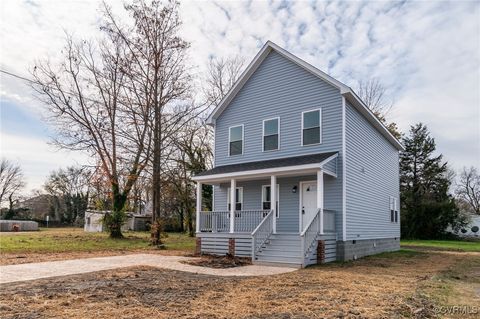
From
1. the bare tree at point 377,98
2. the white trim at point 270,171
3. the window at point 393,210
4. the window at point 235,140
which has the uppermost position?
the bare tree at point 377,98

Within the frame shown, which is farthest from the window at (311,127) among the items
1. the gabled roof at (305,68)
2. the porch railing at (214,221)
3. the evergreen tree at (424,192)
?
the evergreen tree at (424,192)

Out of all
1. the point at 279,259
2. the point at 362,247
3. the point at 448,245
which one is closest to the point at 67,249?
the point at 279,259

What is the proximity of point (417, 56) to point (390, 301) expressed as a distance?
1425cm

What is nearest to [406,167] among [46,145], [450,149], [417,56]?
[450,149]

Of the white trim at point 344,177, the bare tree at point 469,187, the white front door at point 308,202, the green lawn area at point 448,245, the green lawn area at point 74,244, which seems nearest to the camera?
the white trim at point 344,177

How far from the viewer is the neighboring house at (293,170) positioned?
44.8ft

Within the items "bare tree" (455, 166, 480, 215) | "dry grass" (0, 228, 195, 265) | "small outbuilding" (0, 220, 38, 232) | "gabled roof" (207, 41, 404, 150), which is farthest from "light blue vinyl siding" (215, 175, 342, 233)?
"bare tree" (455, 166, 480, 215)

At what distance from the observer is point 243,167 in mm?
15852

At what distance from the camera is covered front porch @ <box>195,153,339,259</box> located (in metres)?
13.3

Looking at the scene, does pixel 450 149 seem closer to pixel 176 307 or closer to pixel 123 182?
pixel 123 182

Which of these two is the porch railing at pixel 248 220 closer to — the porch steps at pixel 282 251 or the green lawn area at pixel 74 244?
the porch steps at pixel 282 251

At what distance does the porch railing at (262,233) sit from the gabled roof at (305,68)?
550 cm

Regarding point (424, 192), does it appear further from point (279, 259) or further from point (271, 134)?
A: point (279, 259)

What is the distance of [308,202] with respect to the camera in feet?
49.6
